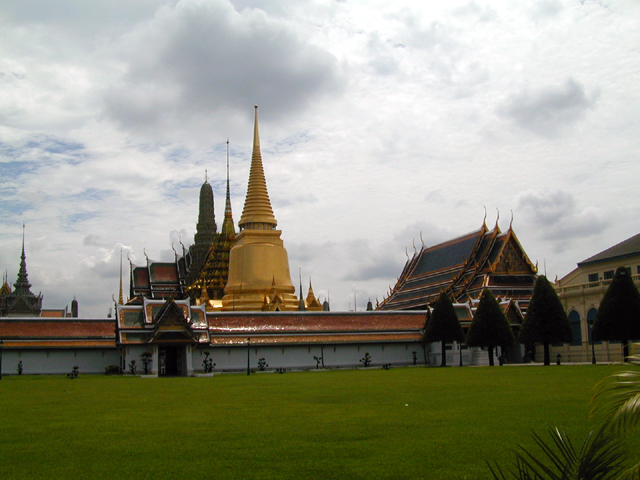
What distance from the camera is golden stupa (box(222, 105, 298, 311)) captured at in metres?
69.8

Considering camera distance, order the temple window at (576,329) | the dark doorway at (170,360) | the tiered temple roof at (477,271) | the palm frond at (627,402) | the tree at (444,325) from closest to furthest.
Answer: the palm frond at (627,402) < the dark doorway at (170,360) < the tree at (444,325) < the temple window at (576,329) < the tiered temple roof at (477,271)

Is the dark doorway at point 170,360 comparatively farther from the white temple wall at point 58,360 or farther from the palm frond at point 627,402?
the palm frond at point 627,402

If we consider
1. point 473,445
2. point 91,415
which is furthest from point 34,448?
point 473,445

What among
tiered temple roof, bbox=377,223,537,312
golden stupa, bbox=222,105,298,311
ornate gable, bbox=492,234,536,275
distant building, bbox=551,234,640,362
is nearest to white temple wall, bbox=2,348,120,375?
golden stupa, bbox=222,105,298,311

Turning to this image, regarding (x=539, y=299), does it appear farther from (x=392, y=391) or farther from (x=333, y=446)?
(x=333, y=446)

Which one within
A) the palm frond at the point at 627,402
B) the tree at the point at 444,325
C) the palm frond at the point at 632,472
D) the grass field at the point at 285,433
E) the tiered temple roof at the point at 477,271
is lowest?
the grass field at the point at 285,433

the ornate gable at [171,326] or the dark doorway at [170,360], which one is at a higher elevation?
the ornate gable at [171,326]

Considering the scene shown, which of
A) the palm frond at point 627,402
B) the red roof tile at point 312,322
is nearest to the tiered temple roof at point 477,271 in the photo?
the red roof tile at point 312,322

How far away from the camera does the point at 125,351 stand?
4622cm

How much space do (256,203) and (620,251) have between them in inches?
1325

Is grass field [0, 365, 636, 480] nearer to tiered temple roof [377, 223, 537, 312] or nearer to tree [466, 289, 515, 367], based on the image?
tree [466, 289, 515, 367]

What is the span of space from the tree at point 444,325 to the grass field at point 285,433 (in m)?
27.5

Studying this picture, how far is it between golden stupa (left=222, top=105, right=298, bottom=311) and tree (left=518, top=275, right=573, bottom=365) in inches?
1106

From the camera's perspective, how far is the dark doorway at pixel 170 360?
153ft
